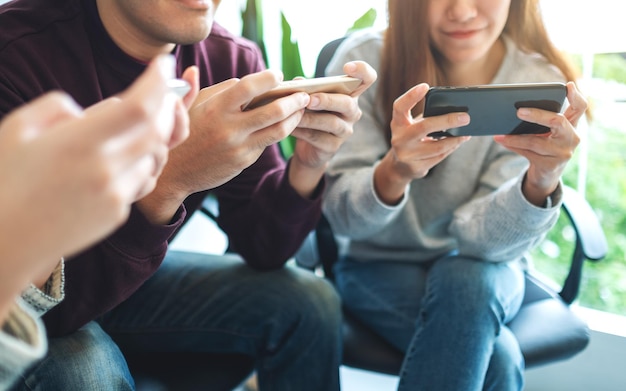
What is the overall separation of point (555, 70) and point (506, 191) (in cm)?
31

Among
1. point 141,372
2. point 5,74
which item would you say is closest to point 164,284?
point 141,372

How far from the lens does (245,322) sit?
966mm

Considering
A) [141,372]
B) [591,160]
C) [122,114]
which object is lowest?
[591,160]

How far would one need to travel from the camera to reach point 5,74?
0.82 meters

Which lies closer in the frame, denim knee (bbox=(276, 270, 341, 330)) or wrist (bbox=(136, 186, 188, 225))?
wrist (bbox=(136, 186, 188, 225))

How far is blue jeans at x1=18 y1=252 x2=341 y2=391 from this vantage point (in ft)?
3.11

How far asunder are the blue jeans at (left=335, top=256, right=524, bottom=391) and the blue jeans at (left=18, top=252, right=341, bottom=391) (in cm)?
11

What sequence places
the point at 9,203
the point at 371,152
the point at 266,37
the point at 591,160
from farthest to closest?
the point at 266,37 → the point at 591,160 → the point at 371,152 → the point at 9,203

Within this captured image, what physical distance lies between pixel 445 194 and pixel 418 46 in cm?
30

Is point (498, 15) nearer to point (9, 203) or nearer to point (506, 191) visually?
point (506, 191)

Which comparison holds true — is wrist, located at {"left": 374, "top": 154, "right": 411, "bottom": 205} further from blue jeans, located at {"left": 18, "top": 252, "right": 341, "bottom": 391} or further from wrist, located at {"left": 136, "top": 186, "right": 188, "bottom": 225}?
wrist, located at {"left": 136, "top": 186, "right": 188, "bottom": 225}

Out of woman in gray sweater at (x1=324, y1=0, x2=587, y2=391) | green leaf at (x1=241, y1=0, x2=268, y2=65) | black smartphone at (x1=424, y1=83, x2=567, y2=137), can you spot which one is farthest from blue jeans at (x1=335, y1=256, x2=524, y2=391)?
green leaf at (x1=241, y1=0, x2=268, y2=65)

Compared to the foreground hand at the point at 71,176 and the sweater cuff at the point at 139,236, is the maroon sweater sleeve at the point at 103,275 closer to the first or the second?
the sweater cuff at the point at 139,236

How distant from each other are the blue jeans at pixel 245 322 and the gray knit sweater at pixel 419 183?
0.63 feet
